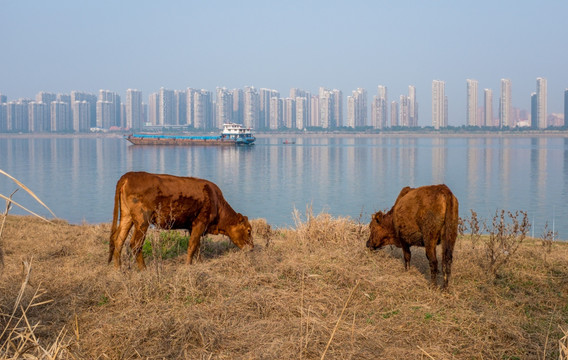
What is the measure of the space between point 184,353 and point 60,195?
119ft

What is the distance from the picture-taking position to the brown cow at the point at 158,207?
8.23m

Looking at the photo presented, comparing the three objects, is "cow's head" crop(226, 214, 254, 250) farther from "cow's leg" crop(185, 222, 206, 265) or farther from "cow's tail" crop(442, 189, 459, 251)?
"cow's tail" crop(442, 189, 459, 251)

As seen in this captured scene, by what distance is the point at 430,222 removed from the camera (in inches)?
290

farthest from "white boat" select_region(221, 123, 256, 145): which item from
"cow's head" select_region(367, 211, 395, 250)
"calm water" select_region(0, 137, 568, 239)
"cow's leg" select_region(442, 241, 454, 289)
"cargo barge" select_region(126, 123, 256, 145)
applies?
"cow's leg" select_region(442, 241, 454, 289)

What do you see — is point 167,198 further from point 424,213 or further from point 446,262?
point 446,262

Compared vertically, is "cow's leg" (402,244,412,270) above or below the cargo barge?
below

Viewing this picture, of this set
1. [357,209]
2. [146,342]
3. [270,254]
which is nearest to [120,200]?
[270,254]

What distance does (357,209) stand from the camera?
29812 mm

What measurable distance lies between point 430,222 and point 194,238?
3.62 m

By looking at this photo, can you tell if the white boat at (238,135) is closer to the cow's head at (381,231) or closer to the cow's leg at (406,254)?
the cow's head at (381,231)

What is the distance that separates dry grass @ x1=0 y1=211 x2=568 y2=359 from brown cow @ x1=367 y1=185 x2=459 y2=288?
419mm

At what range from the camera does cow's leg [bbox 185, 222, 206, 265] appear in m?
8.52

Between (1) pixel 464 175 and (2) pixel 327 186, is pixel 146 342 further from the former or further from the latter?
(1) pixel 464 175

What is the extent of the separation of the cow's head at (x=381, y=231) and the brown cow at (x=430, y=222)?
0.26m
